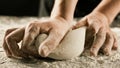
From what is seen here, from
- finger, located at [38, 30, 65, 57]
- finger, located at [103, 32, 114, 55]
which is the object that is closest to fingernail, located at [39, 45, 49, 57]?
finger, located at [38, 30, 65, 57]

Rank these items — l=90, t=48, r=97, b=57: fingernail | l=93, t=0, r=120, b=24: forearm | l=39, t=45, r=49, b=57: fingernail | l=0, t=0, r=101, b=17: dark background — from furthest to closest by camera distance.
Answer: l=0, t=0, r=101, b=17: dark background < l=93, t=0, r=120, b=24: forearm < l=90, t=48, r=97, b=57: fingernail < l=39, t=45, r=49, b=57: fingernail

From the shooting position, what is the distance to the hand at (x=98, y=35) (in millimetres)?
898

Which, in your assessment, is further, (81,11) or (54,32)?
(81,11)

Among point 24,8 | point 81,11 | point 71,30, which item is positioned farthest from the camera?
point 24,8

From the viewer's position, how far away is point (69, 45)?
83 cm

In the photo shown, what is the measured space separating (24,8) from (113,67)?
4.33 ft

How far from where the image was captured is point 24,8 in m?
2.05

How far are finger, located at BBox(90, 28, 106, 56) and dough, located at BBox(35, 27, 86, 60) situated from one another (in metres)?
0.04

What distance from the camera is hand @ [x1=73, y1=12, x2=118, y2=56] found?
0.90m

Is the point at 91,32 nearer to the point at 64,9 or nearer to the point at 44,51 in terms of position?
the point at 64,9

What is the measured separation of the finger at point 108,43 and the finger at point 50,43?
0.18m

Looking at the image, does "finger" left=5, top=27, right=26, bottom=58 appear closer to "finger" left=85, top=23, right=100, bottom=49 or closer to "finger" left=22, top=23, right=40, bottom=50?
"finger" left=22, top=23, right=40, bottom=50

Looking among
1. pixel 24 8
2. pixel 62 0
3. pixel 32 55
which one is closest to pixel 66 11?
pixel 62 0

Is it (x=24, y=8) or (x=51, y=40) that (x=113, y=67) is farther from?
(x=24, y=8)
